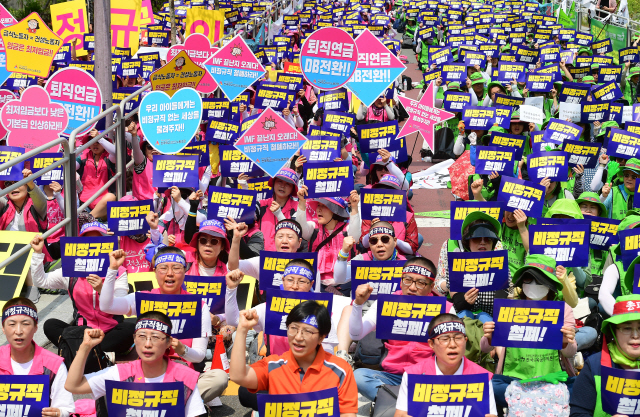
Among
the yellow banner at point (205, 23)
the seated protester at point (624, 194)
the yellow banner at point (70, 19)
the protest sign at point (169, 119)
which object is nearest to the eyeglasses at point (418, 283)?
the seated protester at point (624, 194)

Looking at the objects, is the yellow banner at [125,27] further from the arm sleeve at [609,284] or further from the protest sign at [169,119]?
the arm sleeve at [609,284]

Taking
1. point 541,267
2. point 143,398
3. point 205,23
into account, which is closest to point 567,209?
point 541,267

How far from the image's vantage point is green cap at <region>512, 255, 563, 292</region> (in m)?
5.46

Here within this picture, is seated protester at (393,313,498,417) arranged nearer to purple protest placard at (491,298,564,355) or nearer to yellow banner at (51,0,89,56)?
purple protest placard at (491,298,564,355)

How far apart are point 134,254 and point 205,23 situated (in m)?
11.3

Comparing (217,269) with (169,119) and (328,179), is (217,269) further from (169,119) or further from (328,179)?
(169,119)

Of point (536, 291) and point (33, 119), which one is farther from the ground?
point (33, 119)

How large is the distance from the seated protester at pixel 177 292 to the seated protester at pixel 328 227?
5.92 ft

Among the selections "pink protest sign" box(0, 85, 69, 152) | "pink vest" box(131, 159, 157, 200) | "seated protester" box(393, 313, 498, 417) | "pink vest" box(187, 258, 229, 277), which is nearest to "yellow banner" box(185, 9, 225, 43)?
"pink vest" box(131, 159, 157, 200)

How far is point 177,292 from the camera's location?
5707mm

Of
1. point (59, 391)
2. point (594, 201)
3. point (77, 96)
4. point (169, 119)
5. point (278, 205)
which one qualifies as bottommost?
point (59, 391)

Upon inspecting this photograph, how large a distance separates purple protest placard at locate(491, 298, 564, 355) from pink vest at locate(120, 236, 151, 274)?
3.74 m

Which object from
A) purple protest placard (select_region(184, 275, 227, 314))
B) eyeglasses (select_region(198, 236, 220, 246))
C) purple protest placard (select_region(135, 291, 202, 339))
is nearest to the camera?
purple protest placard (select_region(135, 291, 202, 339))

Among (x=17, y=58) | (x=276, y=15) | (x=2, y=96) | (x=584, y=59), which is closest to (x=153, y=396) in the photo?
(x=2, y=96)
